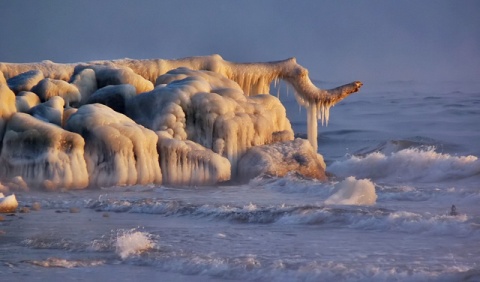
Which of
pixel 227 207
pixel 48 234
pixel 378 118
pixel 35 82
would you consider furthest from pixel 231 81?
pixel 378 118

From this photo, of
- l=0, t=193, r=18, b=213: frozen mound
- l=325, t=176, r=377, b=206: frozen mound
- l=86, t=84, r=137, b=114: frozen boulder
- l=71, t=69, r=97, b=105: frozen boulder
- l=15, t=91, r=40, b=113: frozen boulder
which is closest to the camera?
l=0, t=193, r=18, b=213: frozen mound

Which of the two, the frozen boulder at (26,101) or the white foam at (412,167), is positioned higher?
the frozen boulder at (26,101)

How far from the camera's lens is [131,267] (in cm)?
1184

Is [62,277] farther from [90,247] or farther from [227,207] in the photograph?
[227,207]

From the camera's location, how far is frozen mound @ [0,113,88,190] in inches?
780

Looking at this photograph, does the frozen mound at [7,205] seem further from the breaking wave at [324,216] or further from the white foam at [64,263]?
the white foam at [64,263]

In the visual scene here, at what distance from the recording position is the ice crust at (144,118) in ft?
65.7

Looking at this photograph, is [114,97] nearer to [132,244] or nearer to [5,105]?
[5,105]

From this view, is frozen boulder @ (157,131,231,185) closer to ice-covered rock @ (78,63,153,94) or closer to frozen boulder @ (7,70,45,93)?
ice-covered rock @ (78,63,153,94)

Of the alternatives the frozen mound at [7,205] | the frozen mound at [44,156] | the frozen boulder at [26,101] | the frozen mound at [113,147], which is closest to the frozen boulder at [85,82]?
the frozen boulder at [26,101]

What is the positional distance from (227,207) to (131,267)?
4834 mm

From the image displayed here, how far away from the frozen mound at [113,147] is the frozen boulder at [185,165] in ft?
1.15

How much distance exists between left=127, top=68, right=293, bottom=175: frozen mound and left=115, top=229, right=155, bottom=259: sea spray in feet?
27.8

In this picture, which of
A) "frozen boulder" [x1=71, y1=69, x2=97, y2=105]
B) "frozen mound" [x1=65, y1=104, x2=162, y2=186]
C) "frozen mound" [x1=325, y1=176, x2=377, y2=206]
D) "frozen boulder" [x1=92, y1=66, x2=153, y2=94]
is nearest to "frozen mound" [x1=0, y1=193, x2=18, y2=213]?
"frozen mound" [x1=65, y1=104, x2=162, y2=186]
